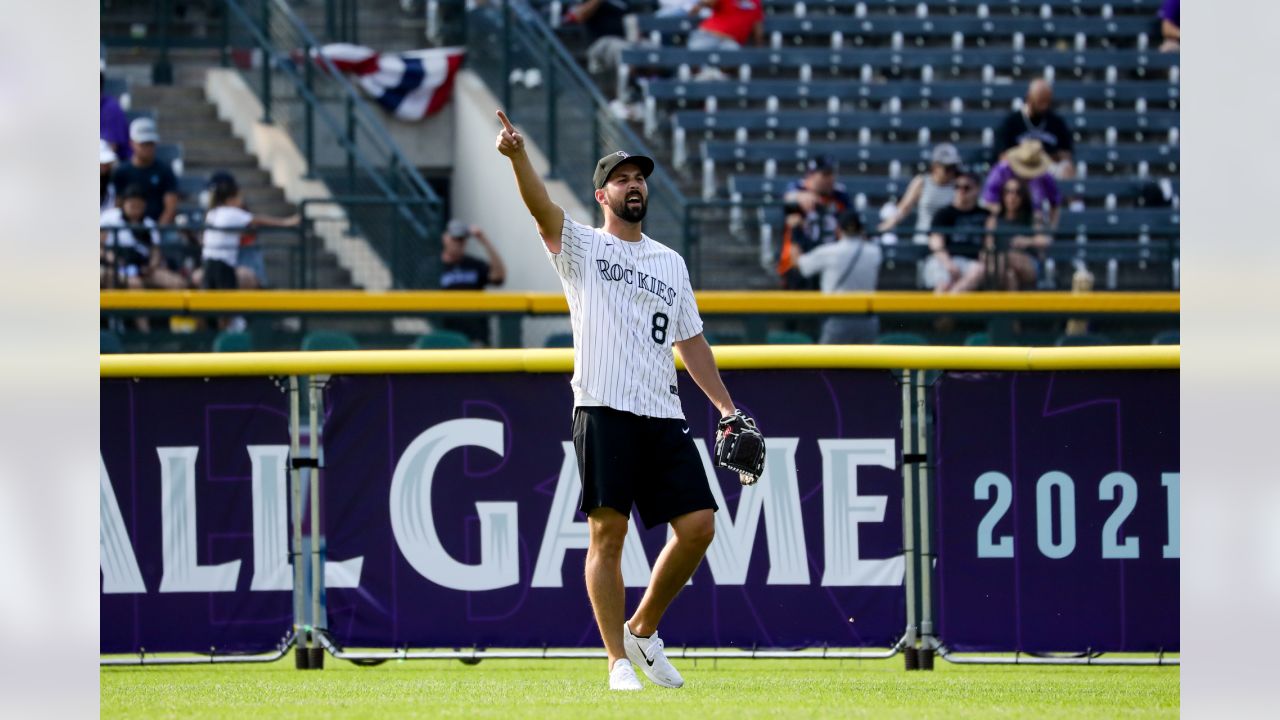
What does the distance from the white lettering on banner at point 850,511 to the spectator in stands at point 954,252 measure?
605 cm

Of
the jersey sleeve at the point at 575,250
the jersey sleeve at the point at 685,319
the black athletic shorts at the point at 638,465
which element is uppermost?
the jersey sleeve at the point at 575,250

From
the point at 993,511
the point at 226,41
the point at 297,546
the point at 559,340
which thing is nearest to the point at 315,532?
the point at 297,546

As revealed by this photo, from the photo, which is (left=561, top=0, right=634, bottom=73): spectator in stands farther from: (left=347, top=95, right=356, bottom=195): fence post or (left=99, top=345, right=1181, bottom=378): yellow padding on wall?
(left=99, top=345, right=1181, bottom=378): yellow padding on wall

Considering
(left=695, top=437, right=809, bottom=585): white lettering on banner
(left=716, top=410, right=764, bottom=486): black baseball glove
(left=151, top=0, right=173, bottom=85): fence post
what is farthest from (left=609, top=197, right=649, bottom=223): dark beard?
(left=151, top=0, right=173, bottom=85): fence post

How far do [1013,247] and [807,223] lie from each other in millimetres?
1543

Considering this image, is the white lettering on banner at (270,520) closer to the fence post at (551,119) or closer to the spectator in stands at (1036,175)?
the fence post at (551,119)

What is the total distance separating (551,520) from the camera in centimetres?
770

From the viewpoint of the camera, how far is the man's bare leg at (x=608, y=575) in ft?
20.7

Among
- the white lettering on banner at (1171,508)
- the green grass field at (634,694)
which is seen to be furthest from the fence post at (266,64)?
the white lettering on banner at (1171,508)
